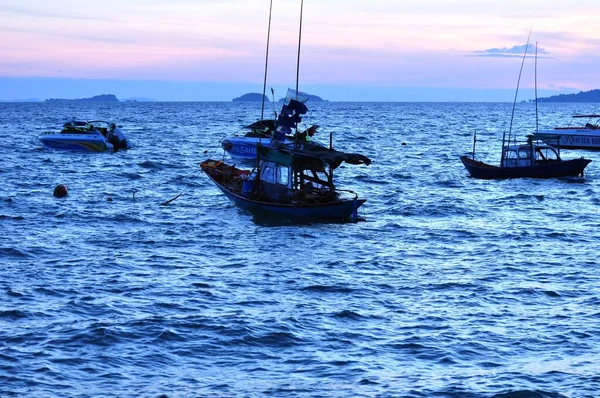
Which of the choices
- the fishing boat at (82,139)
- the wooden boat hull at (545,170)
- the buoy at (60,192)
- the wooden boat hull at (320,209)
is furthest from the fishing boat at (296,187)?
the fishing boat at (82,139)

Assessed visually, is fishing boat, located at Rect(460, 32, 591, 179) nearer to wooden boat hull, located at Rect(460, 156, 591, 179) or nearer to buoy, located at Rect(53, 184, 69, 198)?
wooden boat hull, located at Rect(460, 156, 591, 179)

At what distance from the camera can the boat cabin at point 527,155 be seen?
47.5m

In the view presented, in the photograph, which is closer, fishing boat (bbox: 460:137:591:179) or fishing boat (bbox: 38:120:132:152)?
fishing boat (bbox: 460:137:591:179)

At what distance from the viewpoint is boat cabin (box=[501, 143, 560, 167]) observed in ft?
156

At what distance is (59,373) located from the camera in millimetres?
15328

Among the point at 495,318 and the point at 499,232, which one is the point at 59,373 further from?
the point at 499,232

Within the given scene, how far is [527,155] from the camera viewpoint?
4747 centimetres

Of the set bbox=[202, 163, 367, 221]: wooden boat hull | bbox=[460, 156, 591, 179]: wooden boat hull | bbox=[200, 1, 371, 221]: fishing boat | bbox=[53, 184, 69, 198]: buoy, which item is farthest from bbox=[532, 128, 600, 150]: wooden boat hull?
bbox=[53, 184, 69, 198]: buoy

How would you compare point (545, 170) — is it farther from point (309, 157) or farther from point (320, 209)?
point (320, 209)

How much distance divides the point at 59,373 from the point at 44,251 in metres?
11.6

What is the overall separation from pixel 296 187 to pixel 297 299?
12736 mm

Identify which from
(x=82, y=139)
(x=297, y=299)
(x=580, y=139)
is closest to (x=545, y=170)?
(x=580, y=139)

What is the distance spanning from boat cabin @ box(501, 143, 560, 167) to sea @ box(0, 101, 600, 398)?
6859 mm

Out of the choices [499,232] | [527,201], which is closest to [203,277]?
[499,232]
